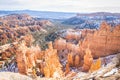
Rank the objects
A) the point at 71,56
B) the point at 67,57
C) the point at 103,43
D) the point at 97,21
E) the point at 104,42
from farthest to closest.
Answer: the point at 97,21
the point at 67,57
the point at 103,43
the point at 104,42
the point at 71,56

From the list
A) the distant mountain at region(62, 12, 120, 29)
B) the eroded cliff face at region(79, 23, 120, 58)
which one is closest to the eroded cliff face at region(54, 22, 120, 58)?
the eroded cliff face at region(79, 23, 120, 58)

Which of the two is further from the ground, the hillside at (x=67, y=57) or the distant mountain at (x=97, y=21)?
the hillside at (x=67, y=57)

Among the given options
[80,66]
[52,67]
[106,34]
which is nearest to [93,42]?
[106,34]

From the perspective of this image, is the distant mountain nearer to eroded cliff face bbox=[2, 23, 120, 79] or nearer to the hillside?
the hillside

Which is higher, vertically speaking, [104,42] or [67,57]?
[104,42]

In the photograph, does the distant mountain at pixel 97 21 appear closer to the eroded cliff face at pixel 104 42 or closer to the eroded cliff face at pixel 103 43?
the eroded cliff face at pixel 103 43

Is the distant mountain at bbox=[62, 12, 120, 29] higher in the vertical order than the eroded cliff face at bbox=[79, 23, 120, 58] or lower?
lower

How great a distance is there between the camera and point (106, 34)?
4859 cm

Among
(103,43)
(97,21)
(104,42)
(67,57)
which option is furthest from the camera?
(97,21)

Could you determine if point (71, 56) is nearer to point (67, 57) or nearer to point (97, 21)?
point (67, 57)

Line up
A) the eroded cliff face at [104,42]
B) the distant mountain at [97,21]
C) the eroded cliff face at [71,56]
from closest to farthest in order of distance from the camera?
the eroded cliff face at [71,56] → the eroded cliff face at [104,42] → the distant mountain at [97,21]

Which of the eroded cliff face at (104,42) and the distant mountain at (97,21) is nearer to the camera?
the eroded cliff face at (104,42)

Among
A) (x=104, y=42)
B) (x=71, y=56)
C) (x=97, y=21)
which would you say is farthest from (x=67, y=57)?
(x=97, y=21)

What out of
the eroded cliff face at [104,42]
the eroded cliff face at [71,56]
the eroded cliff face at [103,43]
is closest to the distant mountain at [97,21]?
the eroded cliff face at [103,43]
